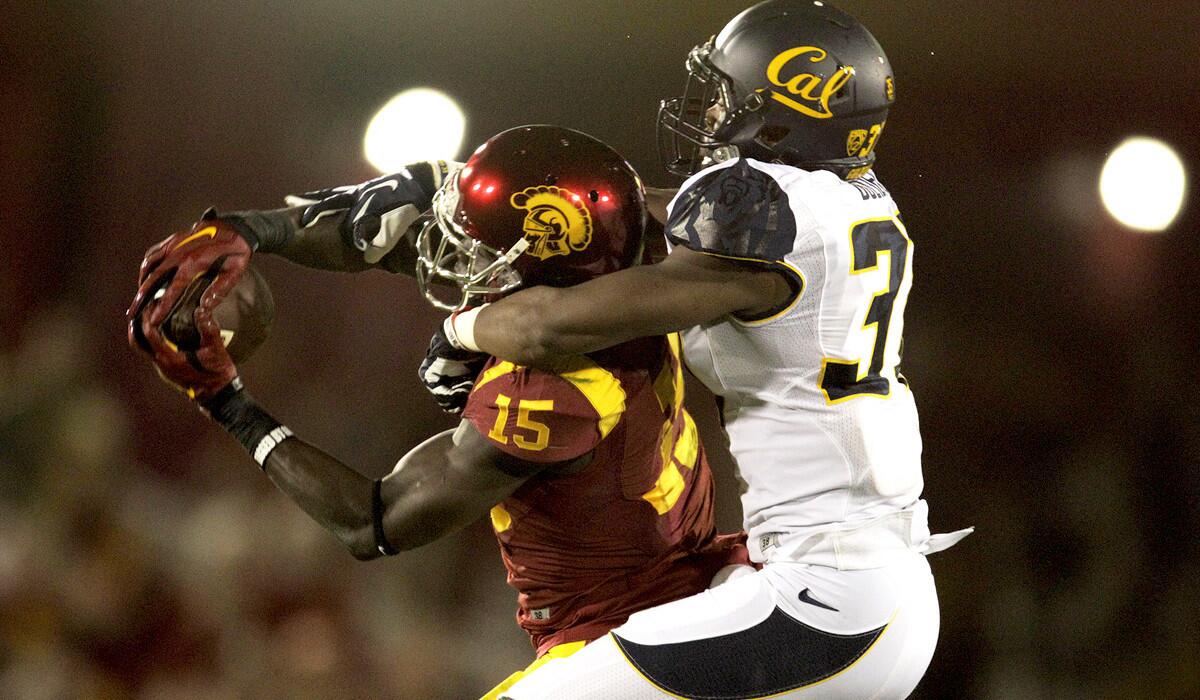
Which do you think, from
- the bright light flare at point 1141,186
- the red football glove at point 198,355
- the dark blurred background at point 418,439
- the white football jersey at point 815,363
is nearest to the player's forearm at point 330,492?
the red football glove at point 198,355

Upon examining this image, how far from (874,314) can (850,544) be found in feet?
0.95

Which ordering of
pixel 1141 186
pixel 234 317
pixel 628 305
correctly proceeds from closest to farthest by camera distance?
pixel 628 305, pixel 234 317, pixel 1141 186

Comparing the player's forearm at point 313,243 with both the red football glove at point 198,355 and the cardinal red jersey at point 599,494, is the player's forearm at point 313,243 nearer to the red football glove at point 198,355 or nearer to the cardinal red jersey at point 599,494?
the red football glove at point 198,355

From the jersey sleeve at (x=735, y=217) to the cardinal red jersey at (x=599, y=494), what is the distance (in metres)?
0.21

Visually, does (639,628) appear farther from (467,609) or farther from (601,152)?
(467,609)

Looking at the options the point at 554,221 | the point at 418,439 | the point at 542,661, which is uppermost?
the point at 554,221

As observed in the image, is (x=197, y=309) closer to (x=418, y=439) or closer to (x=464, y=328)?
(x=464, y=328)

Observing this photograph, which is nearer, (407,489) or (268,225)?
(407,489)

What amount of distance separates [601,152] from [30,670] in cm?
235

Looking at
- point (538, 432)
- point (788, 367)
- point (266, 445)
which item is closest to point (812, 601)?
point (788, 367)

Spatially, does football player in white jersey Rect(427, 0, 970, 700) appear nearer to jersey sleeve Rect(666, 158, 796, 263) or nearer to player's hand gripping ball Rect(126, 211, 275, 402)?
jersey sleeve Rect(666, 158, 796, 263)

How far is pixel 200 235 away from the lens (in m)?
1.51

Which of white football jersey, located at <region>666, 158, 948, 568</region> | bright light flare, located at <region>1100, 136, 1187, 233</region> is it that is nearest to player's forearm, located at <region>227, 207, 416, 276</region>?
white football jersey, located at <region>666, 158, 948, 568</region>

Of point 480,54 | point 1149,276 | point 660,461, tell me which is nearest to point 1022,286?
point 1149,276
